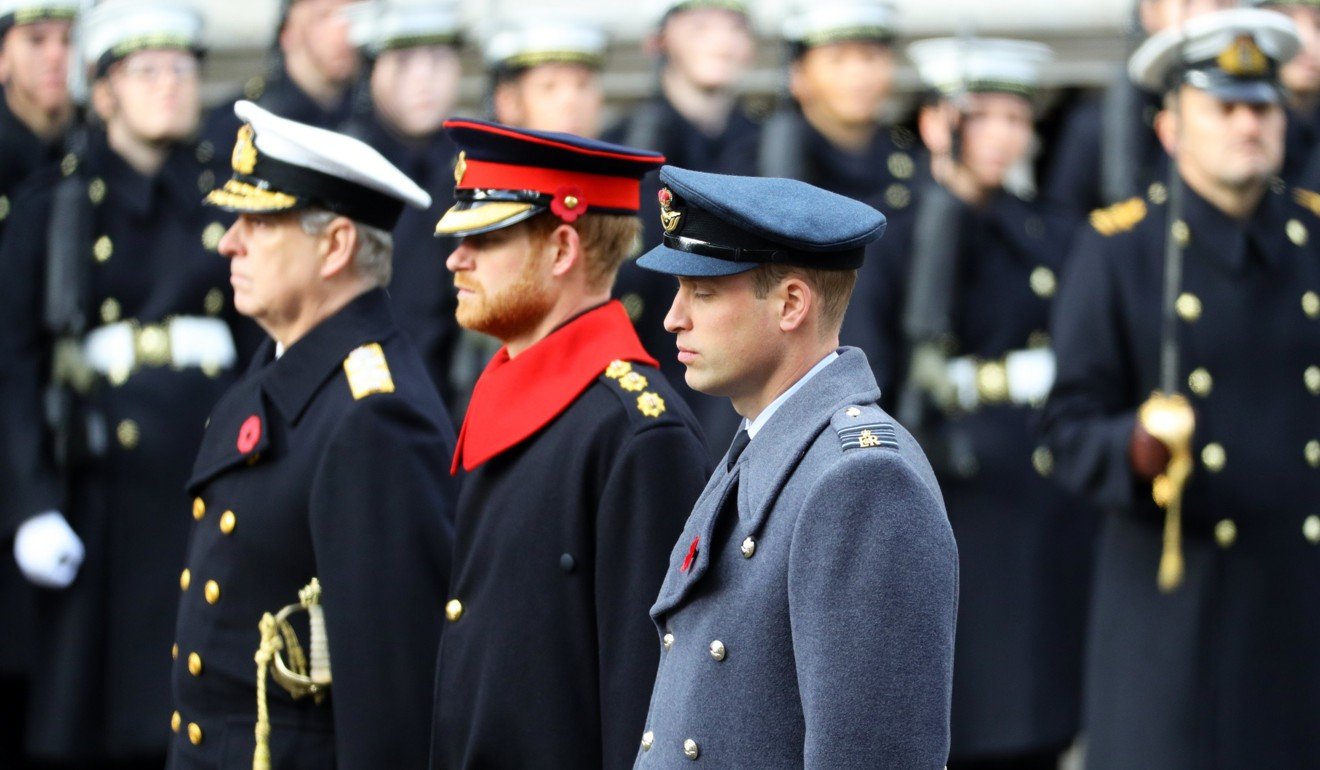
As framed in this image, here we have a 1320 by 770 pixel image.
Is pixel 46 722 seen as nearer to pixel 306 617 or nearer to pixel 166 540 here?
pixel 166 540

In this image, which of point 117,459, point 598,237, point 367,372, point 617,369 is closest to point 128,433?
point 117,459

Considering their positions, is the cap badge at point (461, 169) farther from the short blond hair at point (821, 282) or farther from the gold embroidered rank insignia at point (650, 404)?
the short blond hair at point (821, 282)

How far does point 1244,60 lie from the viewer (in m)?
6.11

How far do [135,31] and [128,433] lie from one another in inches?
51.2

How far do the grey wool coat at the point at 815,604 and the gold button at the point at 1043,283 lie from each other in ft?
12.8

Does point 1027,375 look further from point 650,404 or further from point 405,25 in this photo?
point 650,404

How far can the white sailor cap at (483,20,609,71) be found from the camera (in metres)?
8.20

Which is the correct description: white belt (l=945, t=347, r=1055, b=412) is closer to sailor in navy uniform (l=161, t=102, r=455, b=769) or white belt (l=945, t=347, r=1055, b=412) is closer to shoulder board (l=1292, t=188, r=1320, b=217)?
shoulder board (l=1292, t=188, r=1320, b=217)

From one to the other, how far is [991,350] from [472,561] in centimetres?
344

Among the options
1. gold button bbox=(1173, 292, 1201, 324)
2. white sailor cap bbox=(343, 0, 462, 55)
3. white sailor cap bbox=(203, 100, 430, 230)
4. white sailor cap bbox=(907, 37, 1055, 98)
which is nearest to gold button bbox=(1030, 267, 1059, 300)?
white sailor cap bbox=(907, 37, 1055, 98)

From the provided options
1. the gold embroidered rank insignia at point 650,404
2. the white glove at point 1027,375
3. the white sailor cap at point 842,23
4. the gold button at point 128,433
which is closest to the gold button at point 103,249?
the gold button at point 128,433

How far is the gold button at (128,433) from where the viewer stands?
7.09 m

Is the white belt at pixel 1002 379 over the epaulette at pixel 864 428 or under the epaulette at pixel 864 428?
under

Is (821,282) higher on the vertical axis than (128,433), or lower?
higher
